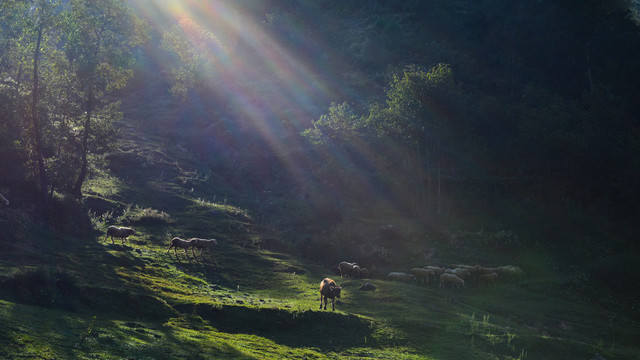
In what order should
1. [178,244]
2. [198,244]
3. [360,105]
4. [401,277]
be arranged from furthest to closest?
[360,105] < [401,277] < [198,244] < [178,244]

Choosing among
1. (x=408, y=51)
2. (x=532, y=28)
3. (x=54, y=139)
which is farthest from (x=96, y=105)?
(x=532, y=28)

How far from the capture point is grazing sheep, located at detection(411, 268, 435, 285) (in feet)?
147

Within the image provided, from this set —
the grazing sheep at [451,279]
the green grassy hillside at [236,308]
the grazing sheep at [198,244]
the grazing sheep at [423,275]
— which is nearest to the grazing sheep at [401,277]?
the grazing sheep at [423,275]

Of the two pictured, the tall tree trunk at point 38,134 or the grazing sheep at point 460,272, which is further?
the grazing sheep at point 460,272

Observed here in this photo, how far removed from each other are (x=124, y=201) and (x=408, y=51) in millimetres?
93581

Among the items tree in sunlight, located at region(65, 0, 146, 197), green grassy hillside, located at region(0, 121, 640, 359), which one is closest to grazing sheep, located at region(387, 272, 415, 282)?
green grassy hillside, located at region(0, 121, 640, 359)

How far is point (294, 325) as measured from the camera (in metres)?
26.7

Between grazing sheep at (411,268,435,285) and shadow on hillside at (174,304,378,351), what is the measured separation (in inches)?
714

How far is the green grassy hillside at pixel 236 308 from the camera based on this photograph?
19766mm

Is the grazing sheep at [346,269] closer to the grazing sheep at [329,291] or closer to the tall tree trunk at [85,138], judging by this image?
the grazing sheep at [329,291]

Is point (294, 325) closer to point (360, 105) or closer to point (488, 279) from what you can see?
point (488, 279)

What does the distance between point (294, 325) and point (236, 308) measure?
11.3ft

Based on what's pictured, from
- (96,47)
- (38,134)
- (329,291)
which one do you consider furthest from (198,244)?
(96,47)

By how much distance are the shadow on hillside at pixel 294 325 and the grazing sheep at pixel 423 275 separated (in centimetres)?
1813
